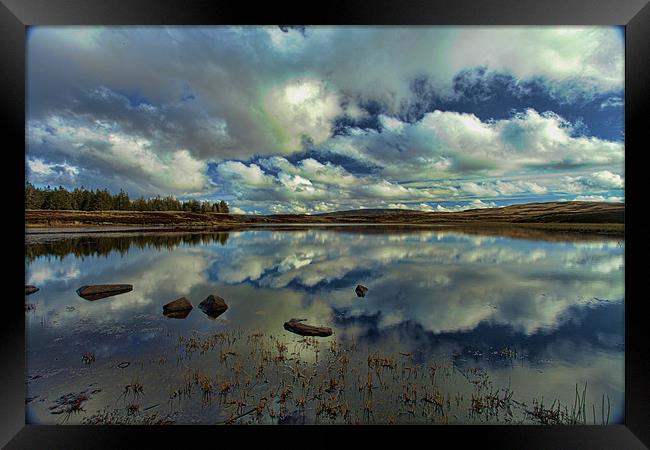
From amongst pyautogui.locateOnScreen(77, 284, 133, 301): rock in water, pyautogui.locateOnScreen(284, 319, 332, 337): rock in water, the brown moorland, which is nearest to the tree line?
the brown moorland

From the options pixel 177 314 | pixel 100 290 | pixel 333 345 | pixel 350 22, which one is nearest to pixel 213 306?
pixel 177 314

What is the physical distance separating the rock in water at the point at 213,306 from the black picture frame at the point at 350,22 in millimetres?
4466

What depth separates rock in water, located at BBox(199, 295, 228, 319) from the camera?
26.5 ft

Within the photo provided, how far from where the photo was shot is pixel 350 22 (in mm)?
3467

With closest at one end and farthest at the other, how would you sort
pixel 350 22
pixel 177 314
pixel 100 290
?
1. pixel 350 22
2. pixel 177 314
3. pixel 100 290

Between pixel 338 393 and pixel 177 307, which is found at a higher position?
pixel 177 307

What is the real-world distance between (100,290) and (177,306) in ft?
14.0

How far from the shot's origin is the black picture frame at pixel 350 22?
130 inches

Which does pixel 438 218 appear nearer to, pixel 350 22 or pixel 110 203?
pixel 350 22

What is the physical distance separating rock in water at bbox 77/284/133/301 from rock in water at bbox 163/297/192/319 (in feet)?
11.0

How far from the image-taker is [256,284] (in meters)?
11.3

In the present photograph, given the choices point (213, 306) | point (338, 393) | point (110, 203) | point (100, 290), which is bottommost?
point (338, 393)

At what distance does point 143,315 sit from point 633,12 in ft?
41.7

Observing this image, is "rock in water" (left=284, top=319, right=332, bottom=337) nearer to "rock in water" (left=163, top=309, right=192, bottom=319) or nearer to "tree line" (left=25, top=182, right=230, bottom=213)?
"rock in water" (left=163, top=309, right=192, bottom=319)
